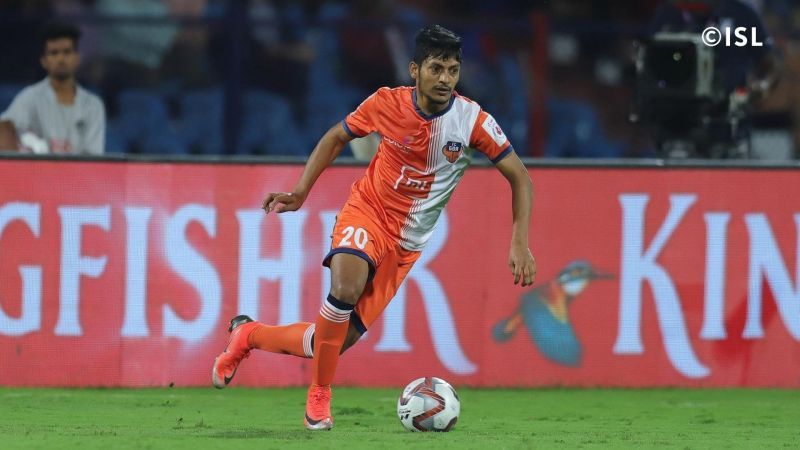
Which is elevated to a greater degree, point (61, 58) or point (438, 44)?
point (61, 58)

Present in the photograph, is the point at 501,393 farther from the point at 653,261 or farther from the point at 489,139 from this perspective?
the point at 489,139

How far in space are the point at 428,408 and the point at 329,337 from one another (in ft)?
1.91

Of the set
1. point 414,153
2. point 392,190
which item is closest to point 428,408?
point 392,190

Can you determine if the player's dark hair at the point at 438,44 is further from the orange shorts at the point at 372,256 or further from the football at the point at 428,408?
the football at the point at 428,408

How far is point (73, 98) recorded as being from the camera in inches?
428

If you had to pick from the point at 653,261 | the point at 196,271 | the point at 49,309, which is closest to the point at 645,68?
the point at 653,261

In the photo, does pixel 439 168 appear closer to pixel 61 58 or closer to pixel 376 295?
pixel 376 295

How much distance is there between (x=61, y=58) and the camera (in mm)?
10883

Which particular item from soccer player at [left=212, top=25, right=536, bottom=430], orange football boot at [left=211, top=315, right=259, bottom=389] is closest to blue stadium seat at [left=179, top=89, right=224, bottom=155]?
orange football boot at [left=211, top=315, right=259, bottom=389]

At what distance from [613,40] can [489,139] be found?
6301 millimetres

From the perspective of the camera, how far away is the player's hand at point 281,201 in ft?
23.1

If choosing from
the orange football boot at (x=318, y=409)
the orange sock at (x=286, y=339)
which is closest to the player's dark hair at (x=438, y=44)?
the orange sock at (x=286, y=339)

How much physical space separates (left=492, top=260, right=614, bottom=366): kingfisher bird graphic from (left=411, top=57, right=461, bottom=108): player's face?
286cm

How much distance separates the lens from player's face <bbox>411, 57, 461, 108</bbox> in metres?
7.05
